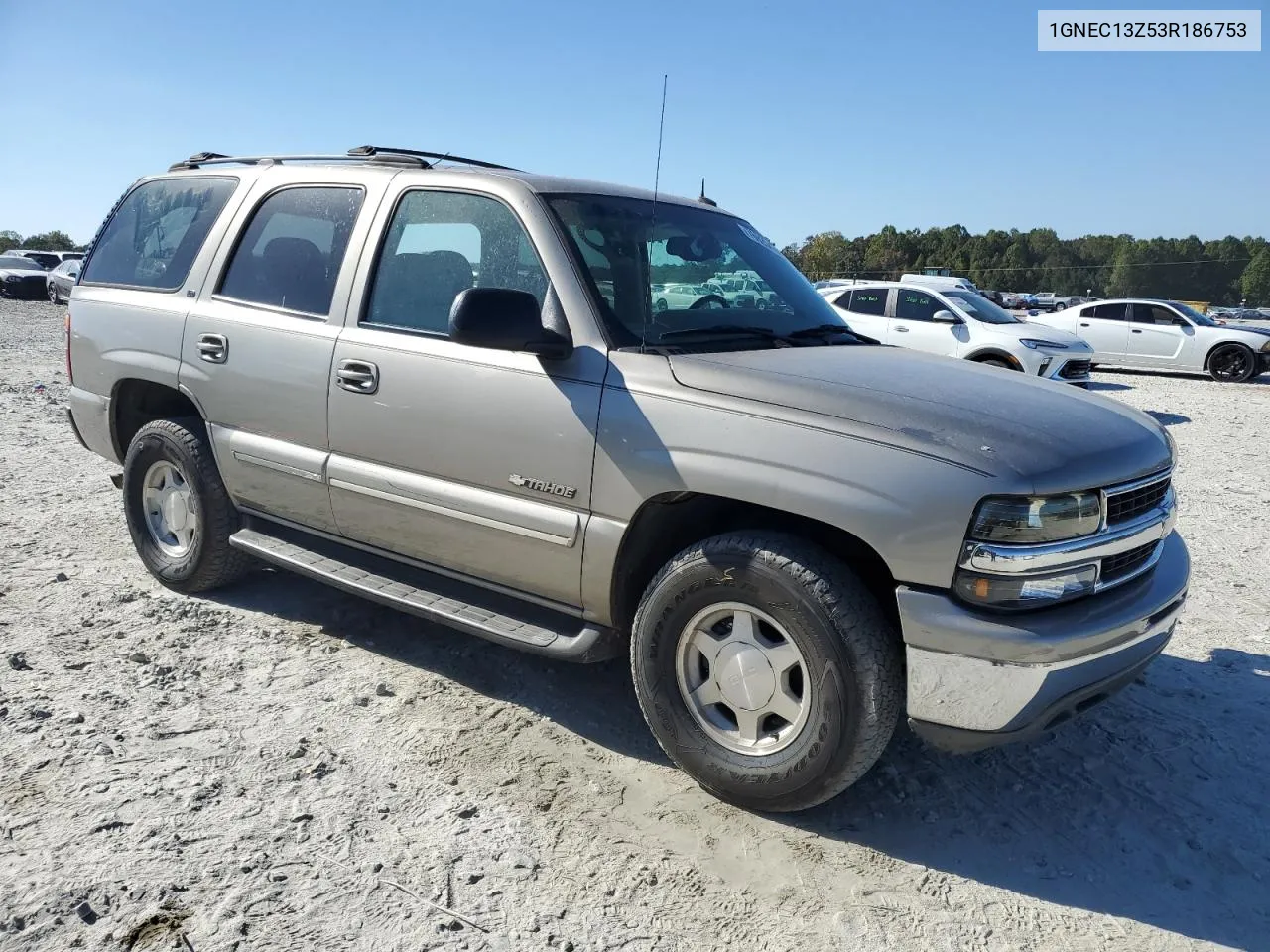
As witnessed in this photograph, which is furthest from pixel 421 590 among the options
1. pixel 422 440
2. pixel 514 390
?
pixel 514 390

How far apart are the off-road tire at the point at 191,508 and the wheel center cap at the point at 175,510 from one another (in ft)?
0.35

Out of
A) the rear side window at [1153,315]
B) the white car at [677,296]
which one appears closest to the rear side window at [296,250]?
the white car at [677,296]

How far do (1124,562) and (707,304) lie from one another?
169cm

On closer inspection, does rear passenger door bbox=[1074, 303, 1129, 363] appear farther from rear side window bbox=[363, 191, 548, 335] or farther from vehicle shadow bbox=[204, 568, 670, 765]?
rear side window bbox=[363, 191, 548, 335]

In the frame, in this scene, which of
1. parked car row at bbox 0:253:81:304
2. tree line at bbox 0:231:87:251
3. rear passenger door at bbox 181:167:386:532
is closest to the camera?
rear passenger door at bbox 181:167:386:532

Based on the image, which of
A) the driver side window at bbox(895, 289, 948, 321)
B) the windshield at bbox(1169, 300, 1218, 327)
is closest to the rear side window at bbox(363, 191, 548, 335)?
the driver side window at bbox(895, 289, 948, 321)

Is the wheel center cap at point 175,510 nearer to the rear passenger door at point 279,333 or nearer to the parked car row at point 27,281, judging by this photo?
the rear passenger door at point 279,333

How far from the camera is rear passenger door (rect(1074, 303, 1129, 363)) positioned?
17781 mm

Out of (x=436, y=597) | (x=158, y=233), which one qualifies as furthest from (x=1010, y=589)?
A: (x=158, y=233)

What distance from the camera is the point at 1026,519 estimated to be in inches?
101

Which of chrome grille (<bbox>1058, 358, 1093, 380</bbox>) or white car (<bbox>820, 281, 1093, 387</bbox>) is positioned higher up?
white car (<bbox>820, 281, 1093, 387</bbox>)

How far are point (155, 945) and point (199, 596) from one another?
2.61 meters

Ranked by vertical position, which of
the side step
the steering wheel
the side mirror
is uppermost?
the steering wheel

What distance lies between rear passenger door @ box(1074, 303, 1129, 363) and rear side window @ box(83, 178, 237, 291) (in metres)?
17.1
